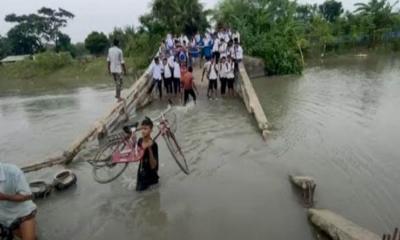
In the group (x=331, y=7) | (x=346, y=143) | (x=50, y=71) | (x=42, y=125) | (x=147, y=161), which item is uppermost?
(x=331, y=7)

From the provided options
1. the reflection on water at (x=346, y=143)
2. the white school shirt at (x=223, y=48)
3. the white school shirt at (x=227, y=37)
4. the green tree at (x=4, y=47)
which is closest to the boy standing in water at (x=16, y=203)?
the reflection on water at (x=346, y=143)

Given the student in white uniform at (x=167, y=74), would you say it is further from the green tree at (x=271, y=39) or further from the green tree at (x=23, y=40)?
the green tree at (x=23, y=40)

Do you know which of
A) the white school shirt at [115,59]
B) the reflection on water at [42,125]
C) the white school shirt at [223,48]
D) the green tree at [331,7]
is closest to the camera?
the reflection on water at [42,125]

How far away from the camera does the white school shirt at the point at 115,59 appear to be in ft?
40.8

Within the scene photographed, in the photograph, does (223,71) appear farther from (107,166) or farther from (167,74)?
(107,166)

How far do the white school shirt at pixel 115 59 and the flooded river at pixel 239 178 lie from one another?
2020 mm

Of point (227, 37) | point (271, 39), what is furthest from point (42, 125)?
point (271, 39)

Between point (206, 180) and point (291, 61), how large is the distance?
18062 millimetres

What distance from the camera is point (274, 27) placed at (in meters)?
26.0

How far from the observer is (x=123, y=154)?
7207 millimetres

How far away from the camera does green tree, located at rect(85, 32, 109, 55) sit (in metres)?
51.0

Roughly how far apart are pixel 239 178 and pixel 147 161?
1.70 m

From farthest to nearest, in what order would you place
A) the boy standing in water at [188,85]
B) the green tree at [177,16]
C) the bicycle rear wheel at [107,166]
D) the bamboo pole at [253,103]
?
the green tree at [177,16], the boy standing in water at [188,85], the bamboo pole at [253,103], the bicycle rear wheel at [107,166]

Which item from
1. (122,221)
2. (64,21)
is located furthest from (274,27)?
(64,21)
